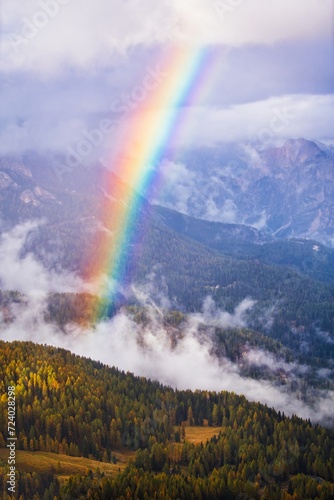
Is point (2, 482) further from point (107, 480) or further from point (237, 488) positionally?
point (237, 488)

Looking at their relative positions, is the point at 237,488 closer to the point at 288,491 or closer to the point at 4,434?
the point at 288,491

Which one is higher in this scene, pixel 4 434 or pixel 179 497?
pixel 4 434

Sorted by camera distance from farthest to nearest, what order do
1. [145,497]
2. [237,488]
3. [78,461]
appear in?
[78,461] → [237,488] → [145,497]

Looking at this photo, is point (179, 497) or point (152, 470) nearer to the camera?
point (179, 497)

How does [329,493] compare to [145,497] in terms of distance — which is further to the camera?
[329,493]

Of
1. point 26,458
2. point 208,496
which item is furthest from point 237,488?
point 26,458

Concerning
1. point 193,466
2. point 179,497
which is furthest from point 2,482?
point 193,466

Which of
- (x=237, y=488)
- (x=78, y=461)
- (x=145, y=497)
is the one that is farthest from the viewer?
(x=78, y=461)

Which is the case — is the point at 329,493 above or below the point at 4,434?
below
